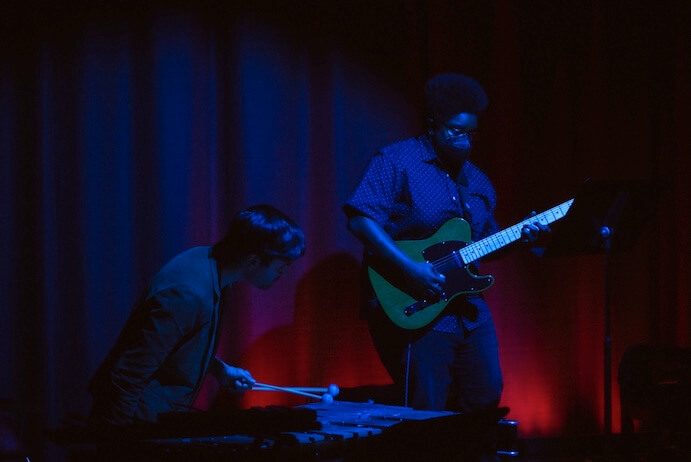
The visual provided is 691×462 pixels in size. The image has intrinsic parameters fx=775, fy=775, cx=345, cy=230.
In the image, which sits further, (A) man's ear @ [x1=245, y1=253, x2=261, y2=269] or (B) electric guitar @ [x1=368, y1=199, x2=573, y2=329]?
(B) electric guitar @ [x1=368, y1=199, x2=573, y2=329]

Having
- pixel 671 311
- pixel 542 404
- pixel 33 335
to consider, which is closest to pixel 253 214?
pixel 33 335

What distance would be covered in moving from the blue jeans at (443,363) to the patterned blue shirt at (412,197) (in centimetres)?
8

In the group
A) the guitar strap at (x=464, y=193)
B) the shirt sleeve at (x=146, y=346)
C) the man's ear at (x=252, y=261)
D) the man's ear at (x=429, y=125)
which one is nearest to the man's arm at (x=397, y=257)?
the guitar strap at (x=464, y=193)

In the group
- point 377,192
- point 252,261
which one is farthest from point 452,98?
point 252,261

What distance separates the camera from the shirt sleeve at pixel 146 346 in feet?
7.34

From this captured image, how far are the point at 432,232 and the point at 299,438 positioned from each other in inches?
65.3

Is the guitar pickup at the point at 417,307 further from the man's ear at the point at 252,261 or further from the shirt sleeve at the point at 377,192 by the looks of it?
the man's ear at the point at 252,261

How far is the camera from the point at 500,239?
351 centimetres

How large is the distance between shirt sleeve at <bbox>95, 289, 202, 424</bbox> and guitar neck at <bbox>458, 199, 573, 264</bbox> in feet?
4.70

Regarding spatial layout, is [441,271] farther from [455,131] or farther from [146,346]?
[146,346]

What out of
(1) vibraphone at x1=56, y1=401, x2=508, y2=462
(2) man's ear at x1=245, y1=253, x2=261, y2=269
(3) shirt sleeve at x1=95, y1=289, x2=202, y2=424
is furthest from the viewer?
(2) man's ear at x1=245, y1=253, x2=261, y2=269

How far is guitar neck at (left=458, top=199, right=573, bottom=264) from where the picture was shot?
135 inches

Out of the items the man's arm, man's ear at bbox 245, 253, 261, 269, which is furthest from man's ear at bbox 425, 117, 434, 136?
man's ear at bbox 245, 253, 261, 269

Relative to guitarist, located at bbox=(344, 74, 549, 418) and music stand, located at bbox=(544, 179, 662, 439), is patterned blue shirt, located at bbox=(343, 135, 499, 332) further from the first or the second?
music stand, located at bbox=(544, 179, 662, 439)
